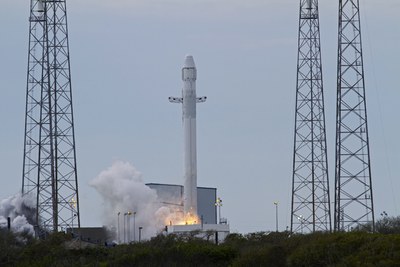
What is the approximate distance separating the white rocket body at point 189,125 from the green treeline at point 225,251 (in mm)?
31041

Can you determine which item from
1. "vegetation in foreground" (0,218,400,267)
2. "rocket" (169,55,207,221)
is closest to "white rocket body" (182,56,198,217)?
"rocket" (169,55,207,221)

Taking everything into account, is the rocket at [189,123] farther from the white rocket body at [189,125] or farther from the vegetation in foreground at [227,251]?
the vegetation in foreground at [227,251]

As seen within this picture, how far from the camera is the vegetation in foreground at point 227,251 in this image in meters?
62.9

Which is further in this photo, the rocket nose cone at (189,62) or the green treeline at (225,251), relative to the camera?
the rocket nose cone at (189,62)

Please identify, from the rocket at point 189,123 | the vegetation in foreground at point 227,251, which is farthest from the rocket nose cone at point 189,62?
the vegetation in foreground at point 227,251

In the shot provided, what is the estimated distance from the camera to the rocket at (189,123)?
114 m

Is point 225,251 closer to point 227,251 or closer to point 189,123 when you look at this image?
point 227,251

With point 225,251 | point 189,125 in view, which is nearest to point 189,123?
point 189,125

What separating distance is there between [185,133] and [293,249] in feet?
151

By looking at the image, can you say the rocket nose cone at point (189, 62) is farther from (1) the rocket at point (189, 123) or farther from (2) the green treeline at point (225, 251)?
(2) the green treeline at point (225, 251)

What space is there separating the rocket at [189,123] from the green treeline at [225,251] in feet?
102

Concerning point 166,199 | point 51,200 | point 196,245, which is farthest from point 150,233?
point 196,245

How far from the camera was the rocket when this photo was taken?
114 m

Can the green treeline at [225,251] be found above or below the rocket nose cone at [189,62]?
below
